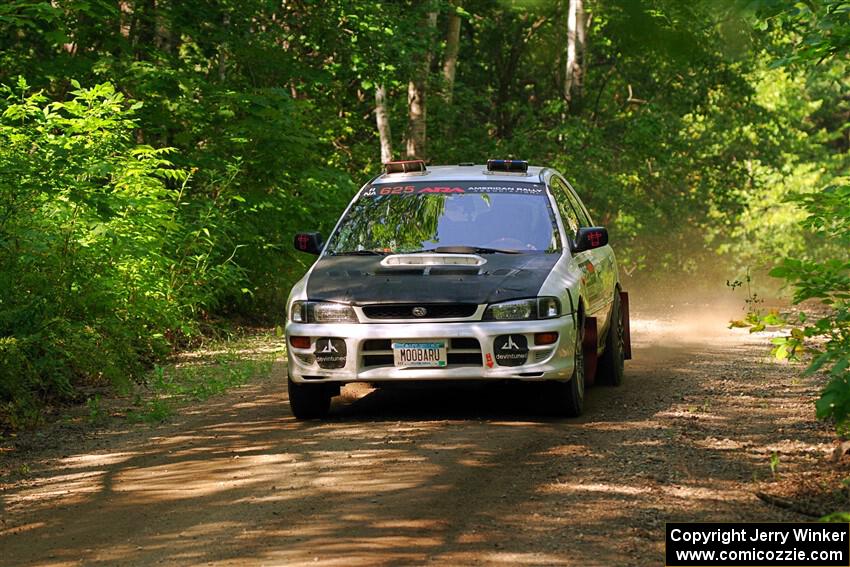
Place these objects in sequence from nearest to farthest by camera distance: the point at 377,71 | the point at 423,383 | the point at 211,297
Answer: the point at 423,383 < the point at 211,297 < the point at 377,71

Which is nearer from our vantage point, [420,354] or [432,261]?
[420,354]

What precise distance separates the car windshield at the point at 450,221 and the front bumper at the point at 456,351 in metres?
1.08

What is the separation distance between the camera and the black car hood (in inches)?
370

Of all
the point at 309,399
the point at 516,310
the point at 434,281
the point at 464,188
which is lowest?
the point at 309,399

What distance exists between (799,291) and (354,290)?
3.08 m

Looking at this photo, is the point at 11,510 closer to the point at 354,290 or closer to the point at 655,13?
the point at 354,290

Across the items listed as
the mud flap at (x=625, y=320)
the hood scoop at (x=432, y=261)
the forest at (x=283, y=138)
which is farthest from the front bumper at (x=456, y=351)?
the mud flap at (x=625, y=320)

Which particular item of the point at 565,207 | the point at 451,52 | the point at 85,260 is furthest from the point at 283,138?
the point at 451,52

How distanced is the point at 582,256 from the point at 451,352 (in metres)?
2.06

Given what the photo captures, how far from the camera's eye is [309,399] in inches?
393

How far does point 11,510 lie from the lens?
7266 millimetres

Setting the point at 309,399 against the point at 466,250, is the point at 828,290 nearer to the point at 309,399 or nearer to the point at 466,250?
the point at 466,250

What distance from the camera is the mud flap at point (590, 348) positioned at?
1040cm

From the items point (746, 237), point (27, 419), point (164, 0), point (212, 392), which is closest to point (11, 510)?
point (27, 419)
